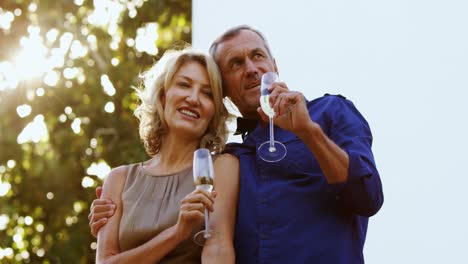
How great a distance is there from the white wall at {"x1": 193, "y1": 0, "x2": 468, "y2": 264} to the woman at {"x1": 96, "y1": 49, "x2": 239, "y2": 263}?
1.43 meters

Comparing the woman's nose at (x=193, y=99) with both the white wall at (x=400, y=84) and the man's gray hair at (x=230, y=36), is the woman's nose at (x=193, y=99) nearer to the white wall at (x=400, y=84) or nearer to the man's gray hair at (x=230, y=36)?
the man's gray hair at (x=230, y=36)

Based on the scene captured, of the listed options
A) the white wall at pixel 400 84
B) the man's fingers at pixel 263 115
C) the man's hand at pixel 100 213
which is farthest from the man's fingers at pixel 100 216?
the white wall at pixel 400 84

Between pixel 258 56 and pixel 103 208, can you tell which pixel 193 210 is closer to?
pixel 103 208

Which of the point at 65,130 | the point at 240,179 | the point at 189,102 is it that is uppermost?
the point at 65,130

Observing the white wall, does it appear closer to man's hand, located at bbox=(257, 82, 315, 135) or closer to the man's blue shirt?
the man's blue shirt

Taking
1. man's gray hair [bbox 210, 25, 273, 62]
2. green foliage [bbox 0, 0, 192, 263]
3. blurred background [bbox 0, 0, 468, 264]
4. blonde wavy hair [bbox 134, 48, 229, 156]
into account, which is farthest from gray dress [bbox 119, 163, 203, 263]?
green foliage [bbox 0, 0, 192, 263]

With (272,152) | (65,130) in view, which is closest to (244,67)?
(272,152)

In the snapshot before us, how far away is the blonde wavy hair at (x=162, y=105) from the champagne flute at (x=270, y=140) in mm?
240

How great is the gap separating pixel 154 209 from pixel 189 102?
0.39 meters

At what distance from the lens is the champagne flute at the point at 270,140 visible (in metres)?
2.41

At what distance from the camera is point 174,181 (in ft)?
8.53

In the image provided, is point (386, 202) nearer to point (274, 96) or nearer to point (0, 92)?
point (274, 96)

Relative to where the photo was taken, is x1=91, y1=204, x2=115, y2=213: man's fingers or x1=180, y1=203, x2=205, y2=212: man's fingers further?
x1=91, y1=204, x2=115, y2=213: man's fingers

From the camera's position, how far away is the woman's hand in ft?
7.26
